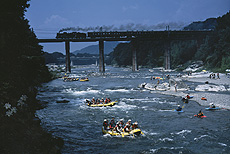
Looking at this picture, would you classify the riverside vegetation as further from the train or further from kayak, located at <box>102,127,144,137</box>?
the train

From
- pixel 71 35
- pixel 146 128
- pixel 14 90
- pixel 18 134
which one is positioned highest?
pixel 71 35

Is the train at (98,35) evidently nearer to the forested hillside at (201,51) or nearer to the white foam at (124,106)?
the forested hillside at (201,51)

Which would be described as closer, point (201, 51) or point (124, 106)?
point (124, 106)

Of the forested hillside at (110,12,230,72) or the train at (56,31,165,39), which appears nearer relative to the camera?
the forested hillside at (110,12,230,72)

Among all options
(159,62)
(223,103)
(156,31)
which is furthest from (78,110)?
(159,62)

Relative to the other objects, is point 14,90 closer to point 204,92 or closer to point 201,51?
point 204,92

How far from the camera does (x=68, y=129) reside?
2380cm

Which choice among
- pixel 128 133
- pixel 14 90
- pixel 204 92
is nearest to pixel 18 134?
pixel 14 90

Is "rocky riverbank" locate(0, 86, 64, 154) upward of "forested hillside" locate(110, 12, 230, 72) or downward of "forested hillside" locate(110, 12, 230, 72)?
downward

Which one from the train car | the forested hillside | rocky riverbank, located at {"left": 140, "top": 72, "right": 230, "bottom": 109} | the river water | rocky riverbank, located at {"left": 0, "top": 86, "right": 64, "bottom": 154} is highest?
the train car

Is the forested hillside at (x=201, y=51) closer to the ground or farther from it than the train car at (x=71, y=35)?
closer to the ground

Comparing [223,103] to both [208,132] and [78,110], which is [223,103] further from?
[78,110]

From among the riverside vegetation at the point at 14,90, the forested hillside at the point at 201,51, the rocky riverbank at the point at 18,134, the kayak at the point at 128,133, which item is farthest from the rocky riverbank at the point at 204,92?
the forested hillside at the point at 201,51

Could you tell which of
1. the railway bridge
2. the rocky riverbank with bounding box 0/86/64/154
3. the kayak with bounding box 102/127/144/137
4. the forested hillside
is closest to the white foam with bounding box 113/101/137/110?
the kayak with bounding box 102/127/144/137
